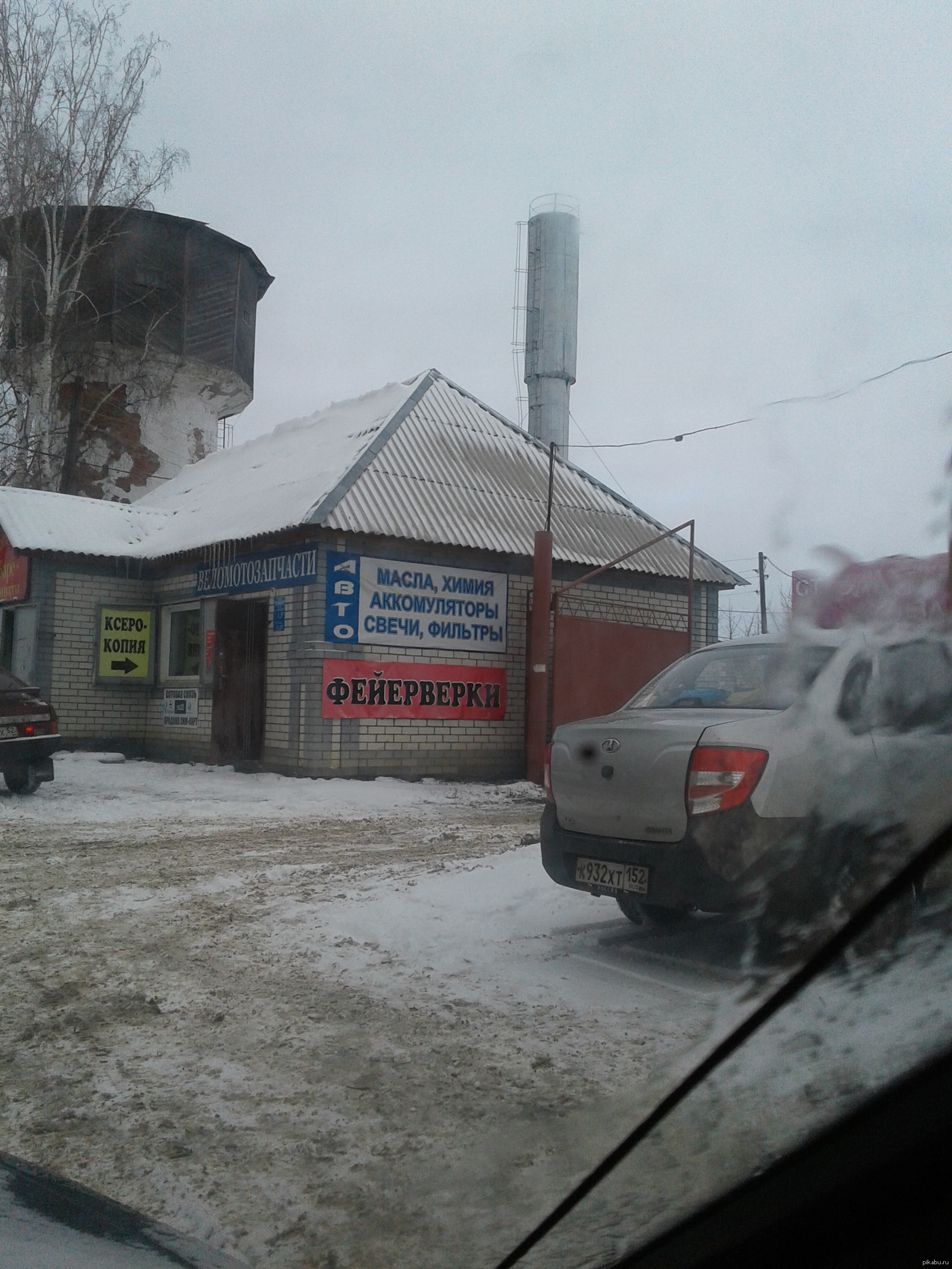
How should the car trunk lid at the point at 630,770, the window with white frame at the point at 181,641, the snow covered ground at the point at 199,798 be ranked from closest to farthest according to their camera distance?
the car trunk lid at the point at 630,770 < the snow covered ground at the point at 199,798 < the window with white frame at the point at 181,641

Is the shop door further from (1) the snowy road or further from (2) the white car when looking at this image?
(2) the white car

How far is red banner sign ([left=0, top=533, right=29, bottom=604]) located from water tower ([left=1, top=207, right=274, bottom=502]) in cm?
663

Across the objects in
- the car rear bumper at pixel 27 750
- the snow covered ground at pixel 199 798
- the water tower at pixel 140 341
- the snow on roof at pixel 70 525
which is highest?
the water tower at pixel 140 341

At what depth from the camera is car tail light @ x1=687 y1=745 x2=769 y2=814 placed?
3.50 metres

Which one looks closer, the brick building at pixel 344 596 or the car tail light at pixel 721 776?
the car tail light at pixel 721 776

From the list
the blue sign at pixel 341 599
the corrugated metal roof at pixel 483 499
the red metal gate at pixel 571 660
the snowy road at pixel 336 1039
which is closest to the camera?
the snowy road at pixel 336 1039

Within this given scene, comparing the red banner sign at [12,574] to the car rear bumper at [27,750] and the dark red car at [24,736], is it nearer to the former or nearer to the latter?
the dark red car at [24,736]

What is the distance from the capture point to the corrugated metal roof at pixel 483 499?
1369 centimetres

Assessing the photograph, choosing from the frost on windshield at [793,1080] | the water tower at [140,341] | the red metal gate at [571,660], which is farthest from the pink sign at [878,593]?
the water tower at [140,341]

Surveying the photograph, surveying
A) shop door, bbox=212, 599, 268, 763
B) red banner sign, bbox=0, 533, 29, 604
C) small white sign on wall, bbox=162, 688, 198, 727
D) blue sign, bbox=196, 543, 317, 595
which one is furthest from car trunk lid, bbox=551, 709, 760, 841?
red banner sign, bbox=0, 533, 29, 604

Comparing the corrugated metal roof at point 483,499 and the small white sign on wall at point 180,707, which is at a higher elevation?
the corrugated metal roof at point 483,499

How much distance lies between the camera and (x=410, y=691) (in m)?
13.5

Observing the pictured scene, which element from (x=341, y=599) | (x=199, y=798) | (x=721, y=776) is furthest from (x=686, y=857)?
(x=341, y=599)

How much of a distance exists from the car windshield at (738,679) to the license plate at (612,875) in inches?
29.6
